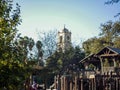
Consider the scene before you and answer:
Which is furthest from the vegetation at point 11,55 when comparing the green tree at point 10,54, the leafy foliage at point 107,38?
the leafy foliage at point 107,38

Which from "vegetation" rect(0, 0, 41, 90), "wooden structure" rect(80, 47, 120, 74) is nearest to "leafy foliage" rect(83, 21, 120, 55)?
"wooden structure" rect(80, 47, 120, 74)

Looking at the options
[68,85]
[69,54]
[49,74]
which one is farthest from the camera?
[69,54]

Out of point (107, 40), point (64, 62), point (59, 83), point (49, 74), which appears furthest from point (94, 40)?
point (59, 83)

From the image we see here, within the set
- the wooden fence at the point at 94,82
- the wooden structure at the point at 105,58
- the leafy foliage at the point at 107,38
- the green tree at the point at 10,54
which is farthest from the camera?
the leafy foliage at the point at 107,38

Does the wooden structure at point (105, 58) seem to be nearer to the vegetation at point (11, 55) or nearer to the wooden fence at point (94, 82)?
the wooden fence at point (94, 82)

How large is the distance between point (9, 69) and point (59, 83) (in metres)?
23.4

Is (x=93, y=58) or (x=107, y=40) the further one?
(x=107, y=40)

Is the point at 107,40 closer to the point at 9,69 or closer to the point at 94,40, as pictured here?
the point at 94,40

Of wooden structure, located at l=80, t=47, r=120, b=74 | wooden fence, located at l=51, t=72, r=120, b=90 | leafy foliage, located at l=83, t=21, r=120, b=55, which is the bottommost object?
wooden fence, located at l=51, t=72, r=120, b=90

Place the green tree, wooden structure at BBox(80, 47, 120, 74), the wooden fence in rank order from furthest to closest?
wooden structure at BBox(80, 47, 120, 74) → the wooden fence → the green tree

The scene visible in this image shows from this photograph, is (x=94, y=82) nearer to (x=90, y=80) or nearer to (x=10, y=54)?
(x=90, y=80)

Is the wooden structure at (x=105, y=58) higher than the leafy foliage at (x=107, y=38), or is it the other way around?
the leafy foliage at (x=107, y=38)

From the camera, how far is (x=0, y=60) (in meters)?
9.05

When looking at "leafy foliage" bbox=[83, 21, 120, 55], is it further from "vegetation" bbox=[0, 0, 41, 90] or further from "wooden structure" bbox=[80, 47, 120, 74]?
"vegetation" bbox=[0, 0, 41, 90]
